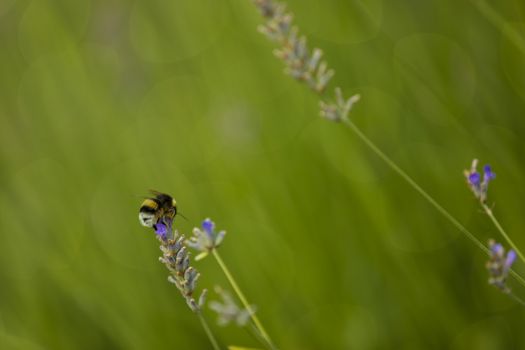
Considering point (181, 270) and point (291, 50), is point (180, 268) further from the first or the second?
point (291, 50)

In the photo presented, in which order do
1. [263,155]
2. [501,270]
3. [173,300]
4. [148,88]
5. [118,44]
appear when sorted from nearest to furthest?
[501,270], [173,300], [263,155], [148,88], [118,44]

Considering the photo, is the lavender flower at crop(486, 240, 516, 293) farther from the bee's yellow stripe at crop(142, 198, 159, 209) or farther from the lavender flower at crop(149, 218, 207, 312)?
the bee's yellow stripe at crop(142, 198, 159, 209)

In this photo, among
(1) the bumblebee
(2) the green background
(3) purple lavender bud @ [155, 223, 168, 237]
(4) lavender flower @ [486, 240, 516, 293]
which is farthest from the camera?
(2) the green background

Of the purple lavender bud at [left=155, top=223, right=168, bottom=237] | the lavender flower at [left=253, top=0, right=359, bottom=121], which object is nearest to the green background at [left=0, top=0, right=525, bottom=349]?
the lavender flower at [left=253, top=0, right=359, bottom=121]

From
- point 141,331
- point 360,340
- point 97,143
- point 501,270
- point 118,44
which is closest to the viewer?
point 501,270

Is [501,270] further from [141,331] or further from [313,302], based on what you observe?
[141,331]

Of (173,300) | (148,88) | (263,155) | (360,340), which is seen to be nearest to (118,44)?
(148,88)

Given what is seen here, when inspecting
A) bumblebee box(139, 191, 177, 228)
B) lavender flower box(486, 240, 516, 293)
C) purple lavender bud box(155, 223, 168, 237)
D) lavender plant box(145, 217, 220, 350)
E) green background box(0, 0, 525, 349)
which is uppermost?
green background box(0, 0, 525, 349)
